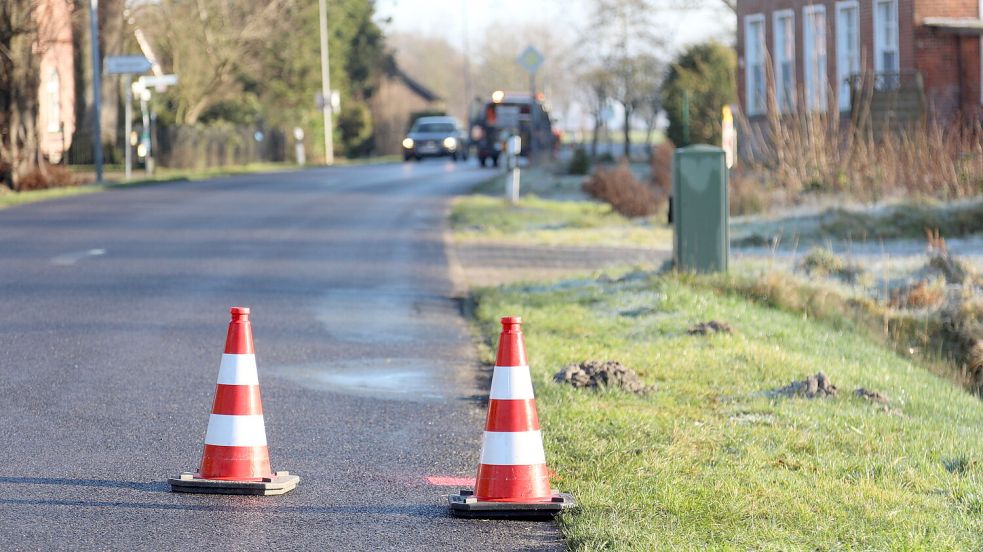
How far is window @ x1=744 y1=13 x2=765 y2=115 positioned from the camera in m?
33.3

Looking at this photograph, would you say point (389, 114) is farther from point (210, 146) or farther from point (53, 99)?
point (53, 99)

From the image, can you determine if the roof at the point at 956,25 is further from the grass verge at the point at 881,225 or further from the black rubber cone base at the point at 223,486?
the black rubber cone base at the point at 223,486

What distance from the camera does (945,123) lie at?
26.0m

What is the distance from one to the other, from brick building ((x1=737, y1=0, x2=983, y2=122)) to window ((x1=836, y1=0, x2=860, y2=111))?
2cm

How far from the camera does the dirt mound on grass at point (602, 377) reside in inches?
320

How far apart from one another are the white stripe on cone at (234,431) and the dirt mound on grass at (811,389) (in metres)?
3.17

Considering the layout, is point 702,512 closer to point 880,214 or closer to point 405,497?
point 405,497

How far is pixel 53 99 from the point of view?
4506cm

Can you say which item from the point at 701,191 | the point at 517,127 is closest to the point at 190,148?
the point at 517,127

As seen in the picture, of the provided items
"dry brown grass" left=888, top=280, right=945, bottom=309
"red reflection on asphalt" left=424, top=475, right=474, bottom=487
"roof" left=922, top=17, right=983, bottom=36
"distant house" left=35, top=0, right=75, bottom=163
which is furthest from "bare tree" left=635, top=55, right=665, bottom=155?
"red reflection on asphalt" left=424, top=475, right=474, bottom=487

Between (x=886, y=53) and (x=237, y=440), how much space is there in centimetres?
2529

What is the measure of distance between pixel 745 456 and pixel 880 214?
41.3ft

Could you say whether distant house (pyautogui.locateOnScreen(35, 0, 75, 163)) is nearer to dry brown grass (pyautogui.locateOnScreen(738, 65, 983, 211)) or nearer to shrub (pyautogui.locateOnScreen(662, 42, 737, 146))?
shrub (pyautogui.locateOnScreen(662, 42, 737, 146))

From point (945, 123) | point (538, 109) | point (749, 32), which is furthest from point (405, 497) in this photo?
point (538, 109)
